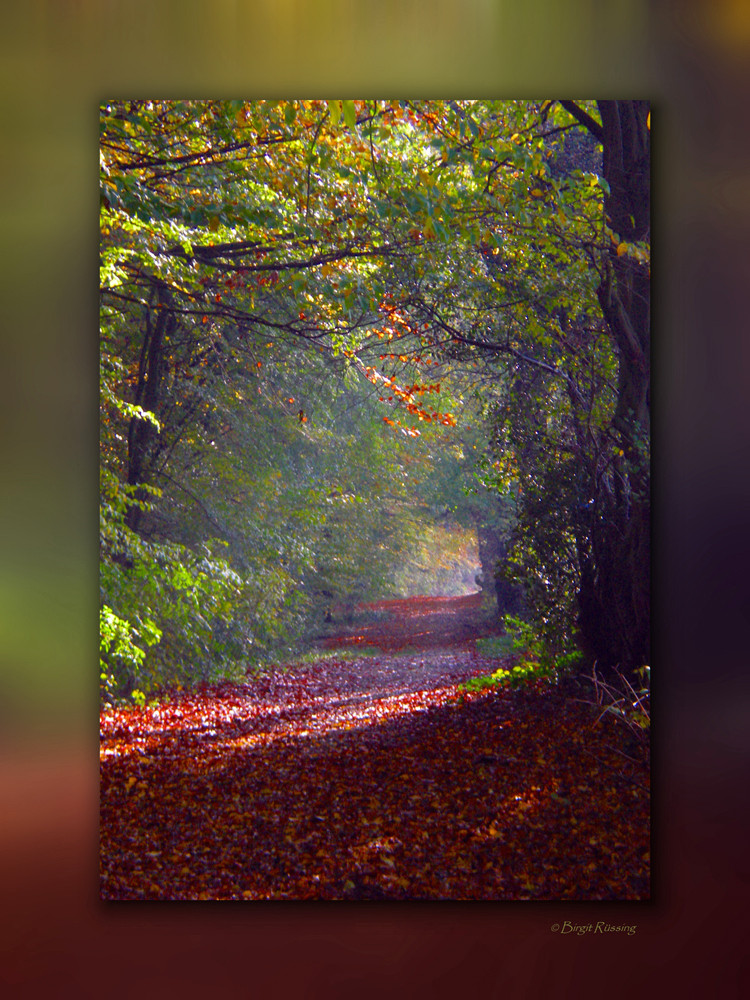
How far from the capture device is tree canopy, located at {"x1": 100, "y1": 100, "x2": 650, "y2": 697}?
8.66 ft

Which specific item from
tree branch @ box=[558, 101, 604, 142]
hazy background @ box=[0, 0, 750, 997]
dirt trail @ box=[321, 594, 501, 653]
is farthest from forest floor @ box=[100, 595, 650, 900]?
tree branch @ box=[558, 101, 604, 142]

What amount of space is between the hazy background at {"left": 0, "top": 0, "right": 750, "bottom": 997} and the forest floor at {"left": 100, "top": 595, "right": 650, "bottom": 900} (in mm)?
159

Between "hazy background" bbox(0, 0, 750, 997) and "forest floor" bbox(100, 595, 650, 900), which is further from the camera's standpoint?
A: "hazy background" bbox(0, 0, 750, 997)

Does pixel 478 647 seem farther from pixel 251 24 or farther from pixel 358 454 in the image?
pixel 251 24

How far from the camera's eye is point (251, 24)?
2695mm

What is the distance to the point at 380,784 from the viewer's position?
2.61m

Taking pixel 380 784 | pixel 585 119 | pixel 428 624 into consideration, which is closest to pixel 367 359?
pixel 428 624

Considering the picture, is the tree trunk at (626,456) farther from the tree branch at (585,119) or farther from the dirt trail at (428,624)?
the dirt trail at (428,624)

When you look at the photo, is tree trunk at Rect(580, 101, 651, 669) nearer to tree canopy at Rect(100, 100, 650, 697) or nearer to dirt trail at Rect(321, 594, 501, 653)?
tree canopy at Rect(100, 100, 650, 697)

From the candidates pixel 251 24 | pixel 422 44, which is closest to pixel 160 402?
pixel 251 24

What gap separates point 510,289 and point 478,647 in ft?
3.64

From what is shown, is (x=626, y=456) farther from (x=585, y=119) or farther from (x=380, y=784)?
(x=380, y=784)
